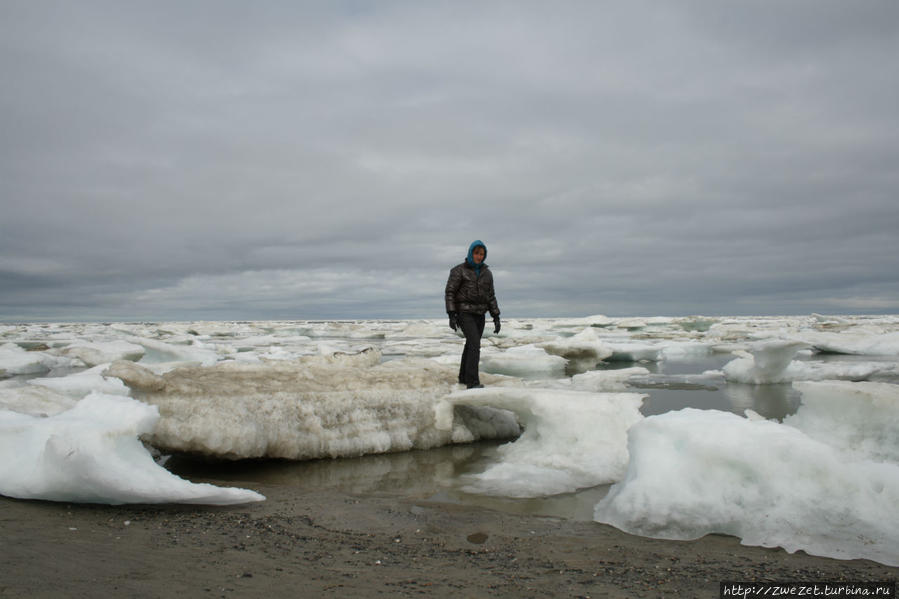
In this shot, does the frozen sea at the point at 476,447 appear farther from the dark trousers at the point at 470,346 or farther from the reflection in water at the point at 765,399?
the dark trousers at the point at 470,346

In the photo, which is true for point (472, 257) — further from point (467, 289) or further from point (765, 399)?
point (765, 399)

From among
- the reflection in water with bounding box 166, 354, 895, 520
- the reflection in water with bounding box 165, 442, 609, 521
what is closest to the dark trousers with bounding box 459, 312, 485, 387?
the reflection in water with bounding box 166, 354, 895, 520

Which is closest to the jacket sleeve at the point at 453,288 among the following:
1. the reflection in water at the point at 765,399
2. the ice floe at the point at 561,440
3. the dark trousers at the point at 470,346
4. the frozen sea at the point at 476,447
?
the dark trousers at the point at 470,346

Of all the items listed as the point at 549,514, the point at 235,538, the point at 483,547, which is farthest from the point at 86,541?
the point at 549,514

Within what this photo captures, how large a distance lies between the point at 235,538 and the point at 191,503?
26.0 inches

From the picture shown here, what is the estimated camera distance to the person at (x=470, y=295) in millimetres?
5547

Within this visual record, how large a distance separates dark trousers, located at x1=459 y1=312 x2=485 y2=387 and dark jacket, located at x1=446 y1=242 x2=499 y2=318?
0.30 feet

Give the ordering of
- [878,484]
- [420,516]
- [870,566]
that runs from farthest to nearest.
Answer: [420,516], [878,484], [870,566]

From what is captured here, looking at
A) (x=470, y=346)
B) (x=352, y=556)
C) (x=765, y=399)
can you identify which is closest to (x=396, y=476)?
(x=352, y=556)

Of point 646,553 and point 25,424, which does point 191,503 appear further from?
point 646,553

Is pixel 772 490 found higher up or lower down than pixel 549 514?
higher up

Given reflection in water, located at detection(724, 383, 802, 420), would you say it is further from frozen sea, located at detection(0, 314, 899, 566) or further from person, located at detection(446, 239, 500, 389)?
person, located at detection(446, 239, 500, 389)

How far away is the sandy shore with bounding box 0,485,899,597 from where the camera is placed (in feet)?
6.43

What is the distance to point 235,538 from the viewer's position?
254 centimetres
